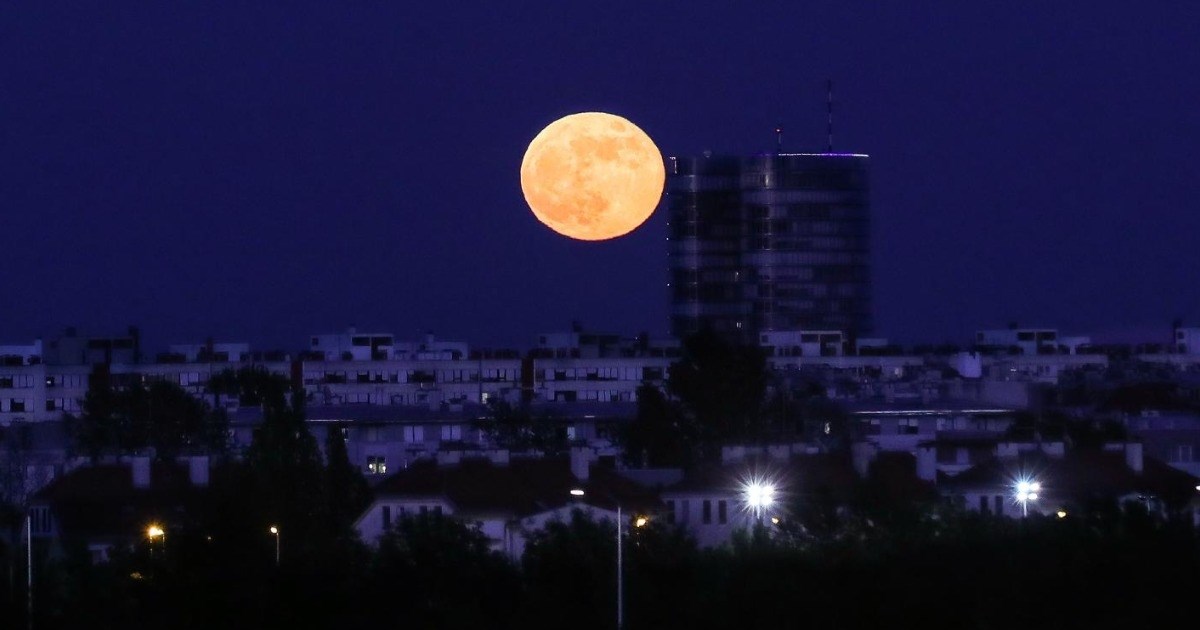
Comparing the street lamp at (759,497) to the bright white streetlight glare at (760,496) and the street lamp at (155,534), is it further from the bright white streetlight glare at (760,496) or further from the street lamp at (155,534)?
the street lamp at (155,534)

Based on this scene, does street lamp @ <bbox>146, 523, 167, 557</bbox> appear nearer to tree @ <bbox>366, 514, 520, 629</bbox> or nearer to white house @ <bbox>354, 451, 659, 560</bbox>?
tree @ <bbox>366, 514, 520, 629</bbox>

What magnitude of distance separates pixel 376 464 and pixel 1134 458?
71.5ft

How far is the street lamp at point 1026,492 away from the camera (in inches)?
2092

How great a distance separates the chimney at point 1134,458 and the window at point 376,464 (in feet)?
66.0

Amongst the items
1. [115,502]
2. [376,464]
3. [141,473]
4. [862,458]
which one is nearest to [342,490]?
[141,473]

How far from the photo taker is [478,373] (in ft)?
378

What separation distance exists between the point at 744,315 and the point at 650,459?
80278 mm

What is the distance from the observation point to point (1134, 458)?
56688 mm

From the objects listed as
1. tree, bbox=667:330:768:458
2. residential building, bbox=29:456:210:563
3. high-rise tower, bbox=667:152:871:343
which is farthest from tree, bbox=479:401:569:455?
high-rise tower, bbox=667:152:871:343

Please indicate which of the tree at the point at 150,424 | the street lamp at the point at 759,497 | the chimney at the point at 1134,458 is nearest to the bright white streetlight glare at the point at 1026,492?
the chimney at the point at 1134,458

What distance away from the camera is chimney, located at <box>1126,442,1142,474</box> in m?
56.4

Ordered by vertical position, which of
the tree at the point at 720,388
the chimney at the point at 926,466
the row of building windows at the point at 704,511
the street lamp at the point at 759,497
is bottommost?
the row of building windows at the point at 704,511

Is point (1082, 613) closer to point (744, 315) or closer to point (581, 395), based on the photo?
point (581, 395)

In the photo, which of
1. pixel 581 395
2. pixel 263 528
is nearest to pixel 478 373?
pixel 581 395
